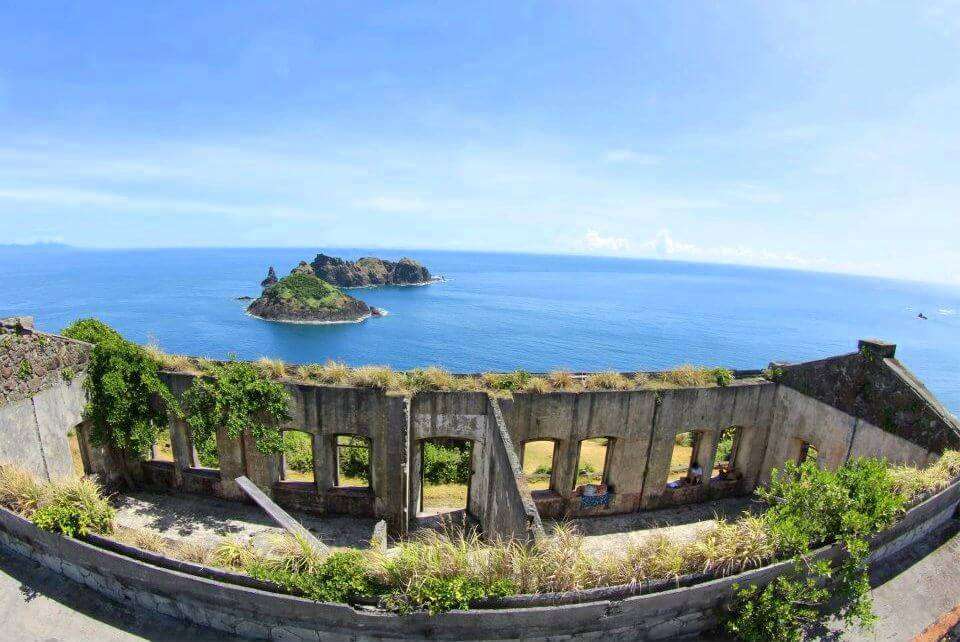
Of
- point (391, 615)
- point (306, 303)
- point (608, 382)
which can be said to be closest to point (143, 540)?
point (391, 615)

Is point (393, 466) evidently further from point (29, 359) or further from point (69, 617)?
point (29, 359)

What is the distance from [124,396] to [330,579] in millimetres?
11638

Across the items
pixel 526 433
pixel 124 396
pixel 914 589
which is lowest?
pixel 526 433

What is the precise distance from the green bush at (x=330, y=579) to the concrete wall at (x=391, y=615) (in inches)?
5.0

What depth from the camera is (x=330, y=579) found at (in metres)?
5.79

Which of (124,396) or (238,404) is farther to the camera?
(124,396)

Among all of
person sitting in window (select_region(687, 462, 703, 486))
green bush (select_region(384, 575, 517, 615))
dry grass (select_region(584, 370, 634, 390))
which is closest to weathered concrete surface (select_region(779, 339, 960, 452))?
person sitting in window (select_region(687, 462, 703, 486))

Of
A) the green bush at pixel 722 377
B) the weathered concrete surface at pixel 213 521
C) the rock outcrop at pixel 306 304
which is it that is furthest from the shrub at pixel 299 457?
the rock outcrop at pixel 306 304

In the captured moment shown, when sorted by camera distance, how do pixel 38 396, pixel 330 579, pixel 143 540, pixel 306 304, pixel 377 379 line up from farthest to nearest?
pixel 306 304 < pixel 377 379 < pixel 38 396 < pixel 143 540 < pixel 330 579

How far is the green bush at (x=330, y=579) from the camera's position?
5677 mm

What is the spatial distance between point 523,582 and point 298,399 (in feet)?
30.8

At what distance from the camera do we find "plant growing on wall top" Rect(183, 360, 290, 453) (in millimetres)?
13070

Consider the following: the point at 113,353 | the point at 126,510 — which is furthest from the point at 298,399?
the point at 126,510

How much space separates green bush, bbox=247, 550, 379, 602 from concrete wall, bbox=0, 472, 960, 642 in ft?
0.42
